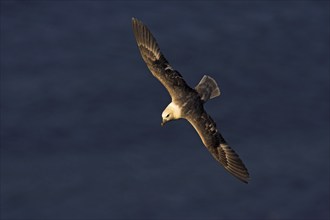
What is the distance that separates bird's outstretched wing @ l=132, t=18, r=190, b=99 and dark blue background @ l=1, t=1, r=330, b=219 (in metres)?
19.0

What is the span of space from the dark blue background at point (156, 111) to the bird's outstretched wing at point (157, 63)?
62.4ft

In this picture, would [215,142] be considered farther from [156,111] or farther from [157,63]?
[156,111]

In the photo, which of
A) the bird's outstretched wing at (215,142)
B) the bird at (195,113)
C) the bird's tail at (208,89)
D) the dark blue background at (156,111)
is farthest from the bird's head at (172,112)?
the dark blue background at (156,111)

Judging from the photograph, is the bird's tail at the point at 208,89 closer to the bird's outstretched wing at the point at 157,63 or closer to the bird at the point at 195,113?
the bird at the point at 195,113

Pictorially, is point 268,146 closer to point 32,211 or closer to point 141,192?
point 141,192

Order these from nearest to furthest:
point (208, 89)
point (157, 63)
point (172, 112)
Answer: point (172, 112) → point (157, 63) → point (208, 89)

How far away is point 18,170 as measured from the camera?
230ft

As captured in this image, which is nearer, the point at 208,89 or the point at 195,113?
the point at 195,113

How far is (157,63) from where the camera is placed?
5128 cm

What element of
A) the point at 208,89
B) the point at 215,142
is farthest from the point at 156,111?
the point at 215,142

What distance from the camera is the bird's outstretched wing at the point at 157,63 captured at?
50.3m

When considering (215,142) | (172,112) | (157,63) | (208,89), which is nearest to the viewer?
(172,112)

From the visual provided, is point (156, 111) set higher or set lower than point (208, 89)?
higher

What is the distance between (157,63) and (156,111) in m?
20.0
